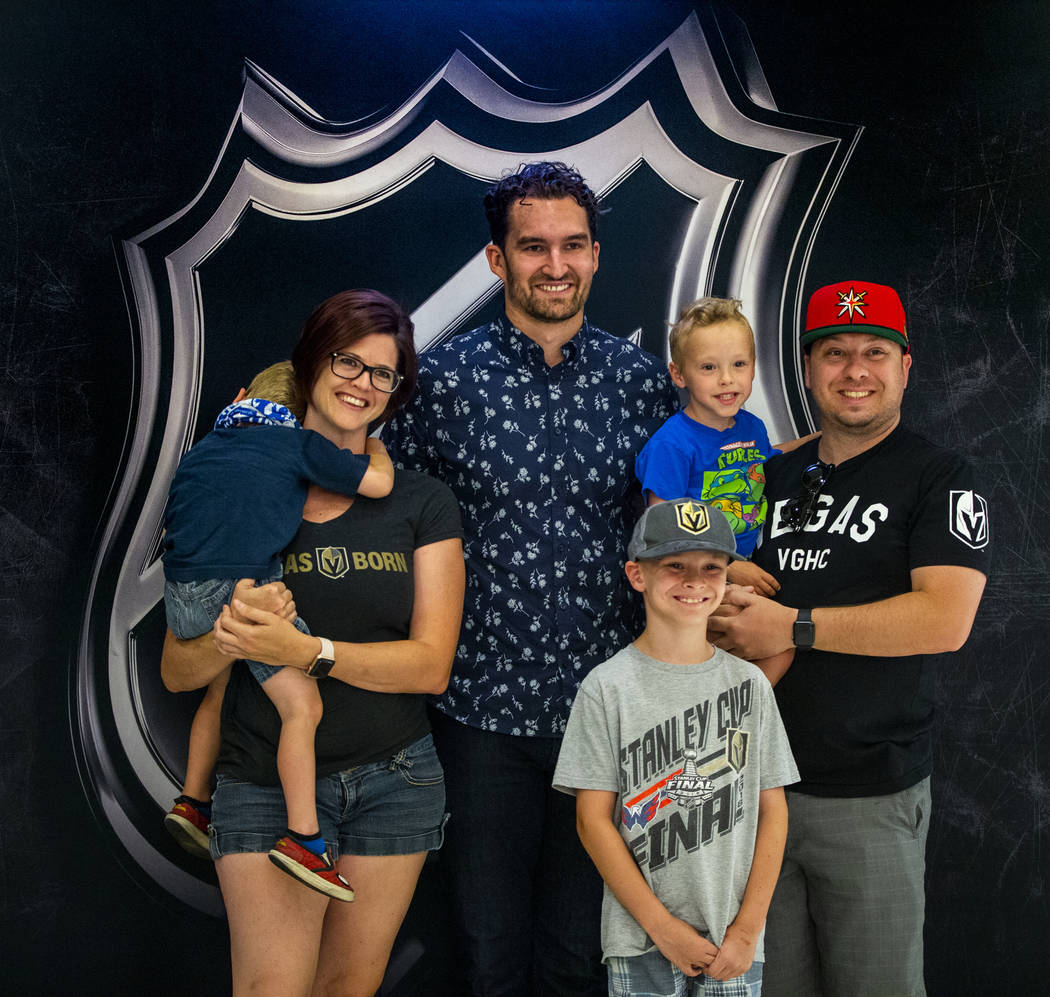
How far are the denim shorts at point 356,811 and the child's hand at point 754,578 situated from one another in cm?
93

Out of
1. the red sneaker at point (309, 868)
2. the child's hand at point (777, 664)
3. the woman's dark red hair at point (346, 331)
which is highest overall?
the woman's dark red hair at point (346, 331)

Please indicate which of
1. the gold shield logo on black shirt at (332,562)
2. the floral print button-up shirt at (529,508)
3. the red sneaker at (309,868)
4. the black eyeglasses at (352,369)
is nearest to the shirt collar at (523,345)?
the floral print button-up shirt at (529,508)

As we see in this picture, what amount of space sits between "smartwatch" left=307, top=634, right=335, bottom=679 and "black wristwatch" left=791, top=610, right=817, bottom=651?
3.58 ft

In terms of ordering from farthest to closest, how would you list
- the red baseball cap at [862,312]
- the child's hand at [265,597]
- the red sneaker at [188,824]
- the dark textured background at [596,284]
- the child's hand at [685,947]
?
the dark textured background at [596,284] → the red sneaker at [188,824] → the red baseball cap at [862,312] → the child's hand at [265,597] → the child's hand at [685,947]

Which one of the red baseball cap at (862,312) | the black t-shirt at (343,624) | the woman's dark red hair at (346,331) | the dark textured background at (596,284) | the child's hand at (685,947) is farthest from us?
the dark textured background at (596,284)

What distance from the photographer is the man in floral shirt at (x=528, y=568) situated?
244 cm

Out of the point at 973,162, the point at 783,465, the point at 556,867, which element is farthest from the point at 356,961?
the point at 973,162

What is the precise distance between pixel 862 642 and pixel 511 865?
111 centimetres

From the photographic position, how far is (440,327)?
3.12 m

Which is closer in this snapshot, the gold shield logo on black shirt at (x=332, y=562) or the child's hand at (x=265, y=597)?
the child's hand at (x=265, y=597)

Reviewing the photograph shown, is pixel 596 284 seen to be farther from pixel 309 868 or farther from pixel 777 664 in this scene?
pixel 309 868

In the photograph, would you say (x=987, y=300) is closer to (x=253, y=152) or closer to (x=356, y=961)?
Result: (x=253, y=152)

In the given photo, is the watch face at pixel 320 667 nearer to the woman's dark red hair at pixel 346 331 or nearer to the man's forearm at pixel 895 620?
the woman's dark red hair at pixel 346 331

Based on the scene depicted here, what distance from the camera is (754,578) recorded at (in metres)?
2.35
